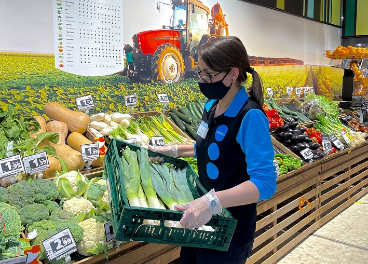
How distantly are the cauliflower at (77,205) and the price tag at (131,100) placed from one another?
1.79 m

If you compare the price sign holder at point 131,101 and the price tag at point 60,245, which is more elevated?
the price sign holder at point 131,101

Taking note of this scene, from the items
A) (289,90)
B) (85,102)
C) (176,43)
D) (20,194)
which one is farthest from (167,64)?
(289,90)

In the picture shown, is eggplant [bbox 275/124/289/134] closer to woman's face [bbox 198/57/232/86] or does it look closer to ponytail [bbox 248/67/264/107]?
ponytail [bbox 248/67/264/107]

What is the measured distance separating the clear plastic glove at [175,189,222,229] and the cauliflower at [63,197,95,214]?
33.8 inches

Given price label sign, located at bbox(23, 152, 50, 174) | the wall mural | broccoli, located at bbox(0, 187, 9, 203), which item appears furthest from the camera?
the wall mural

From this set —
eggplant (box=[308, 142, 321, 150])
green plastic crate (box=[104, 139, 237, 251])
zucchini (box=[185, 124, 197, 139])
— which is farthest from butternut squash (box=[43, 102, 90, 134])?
eggplant (box=[308, 142, 321, 150])

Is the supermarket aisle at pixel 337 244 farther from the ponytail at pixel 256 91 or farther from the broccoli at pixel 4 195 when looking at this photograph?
the broccoli at pixel 4 195

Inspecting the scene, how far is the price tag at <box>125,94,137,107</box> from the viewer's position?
3.78m

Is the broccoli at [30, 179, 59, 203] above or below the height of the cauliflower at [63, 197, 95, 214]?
above

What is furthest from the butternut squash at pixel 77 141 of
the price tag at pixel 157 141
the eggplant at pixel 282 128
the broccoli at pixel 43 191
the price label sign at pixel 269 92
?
the price label sign at pixel 269 92

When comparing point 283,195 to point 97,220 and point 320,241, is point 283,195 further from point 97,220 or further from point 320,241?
point 97,220

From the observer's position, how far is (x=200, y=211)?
139 centimetres

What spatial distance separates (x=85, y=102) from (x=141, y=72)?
87 cm

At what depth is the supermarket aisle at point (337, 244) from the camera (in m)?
3.56
